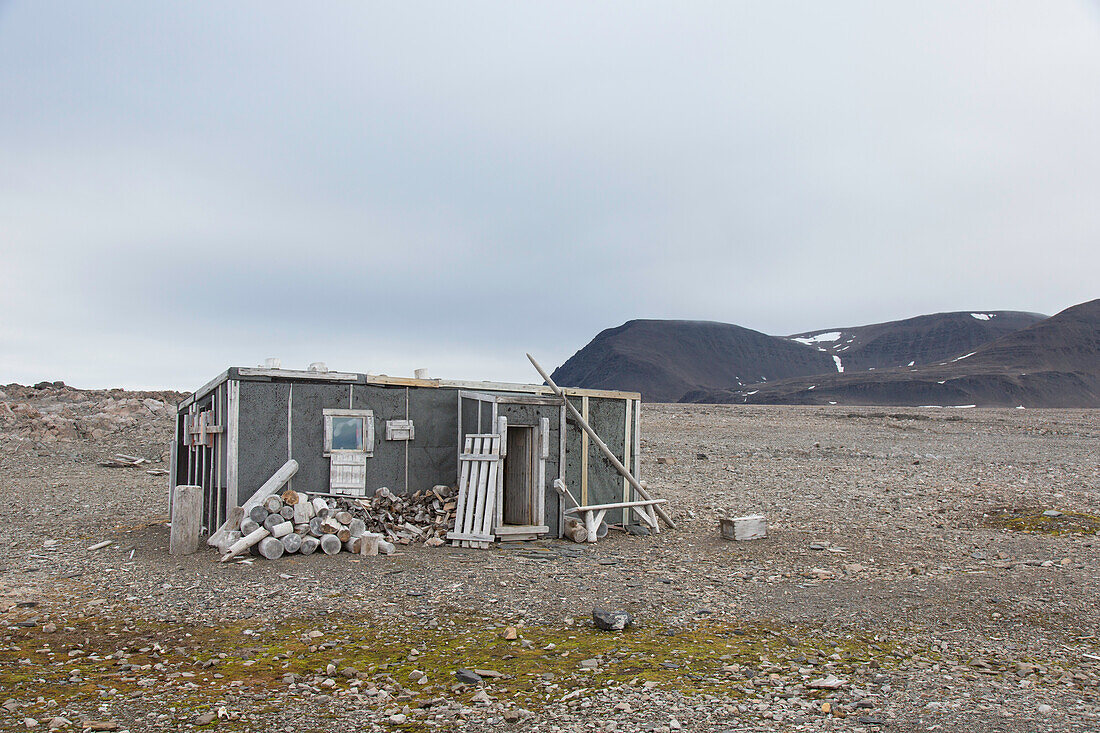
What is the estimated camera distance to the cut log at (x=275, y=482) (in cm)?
1320

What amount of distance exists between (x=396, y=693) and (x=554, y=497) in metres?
8.29

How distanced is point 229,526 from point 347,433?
8.93ft

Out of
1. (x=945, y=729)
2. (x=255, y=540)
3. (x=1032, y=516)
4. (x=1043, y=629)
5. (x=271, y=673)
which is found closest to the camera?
(x=945, y=729)

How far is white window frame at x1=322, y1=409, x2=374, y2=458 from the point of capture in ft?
47.0

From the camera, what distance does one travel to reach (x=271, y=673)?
732 cm

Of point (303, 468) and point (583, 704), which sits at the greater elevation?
point (303, 468)

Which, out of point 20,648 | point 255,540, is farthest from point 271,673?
point 255,540

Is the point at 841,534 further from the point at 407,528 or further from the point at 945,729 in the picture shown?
the point at 945,729

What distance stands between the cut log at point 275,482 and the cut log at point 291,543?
0.89 meters

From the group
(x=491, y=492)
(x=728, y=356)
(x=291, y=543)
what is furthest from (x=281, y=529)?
(x=728, y=356)

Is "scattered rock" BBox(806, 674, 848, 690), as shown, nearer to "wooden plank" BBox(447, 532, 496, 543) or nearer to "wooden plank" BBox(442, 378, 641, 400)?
"wooden plank" BBox(447, 532, 496, 543)

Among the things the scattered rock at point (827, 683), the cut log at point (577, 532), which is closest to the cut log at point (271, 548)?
the cut log at point (577, 532)

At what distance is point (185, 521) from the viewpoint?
41.9ft

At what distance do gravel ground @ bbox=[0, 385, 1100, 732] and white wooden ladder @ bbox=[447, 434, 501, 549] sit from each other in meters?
0.54
